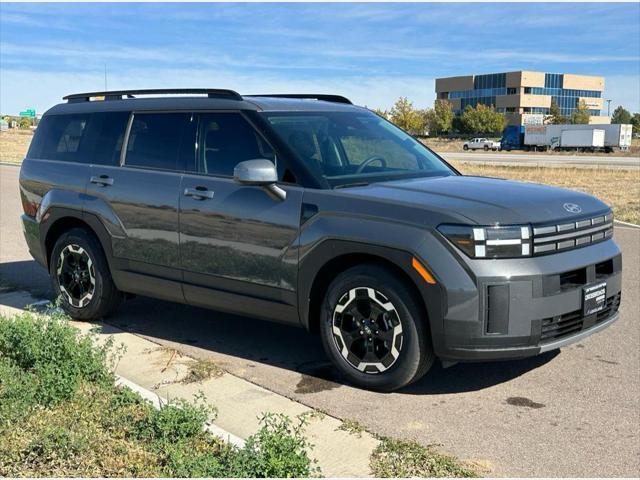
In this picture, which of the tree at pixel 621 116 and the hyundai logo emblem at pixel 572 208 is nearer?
the hyundai logo emblem at pixel 572 208

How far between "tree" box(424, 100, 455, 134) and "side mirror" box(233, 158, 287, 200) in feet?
342

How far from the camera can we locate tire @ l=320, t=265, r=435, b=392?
4.51 meters

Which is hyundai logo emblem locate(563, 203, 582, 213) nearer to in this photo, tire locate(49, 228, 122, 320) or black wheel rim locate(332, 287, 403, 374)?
black wheel rim locate(332, 287, 403, 374)

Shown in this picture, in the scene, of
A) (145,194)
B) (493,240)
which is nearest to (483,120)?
(145,194)

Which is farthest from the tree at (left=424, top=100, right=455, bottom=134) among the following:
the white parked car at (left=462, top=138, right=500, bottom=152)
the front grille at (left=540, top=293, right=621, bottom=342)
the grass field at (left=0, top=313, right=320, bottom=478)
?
the grass field at (left=0, top=313, right=320, bottom=478)

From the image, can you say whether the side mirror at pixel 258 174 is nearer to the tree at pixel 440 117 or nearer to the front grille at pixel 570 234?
the front grille at pixel 570 234

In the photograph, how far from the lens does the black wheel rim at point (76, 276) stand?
638cm

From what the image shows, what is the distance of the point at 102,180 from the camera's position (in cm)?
617

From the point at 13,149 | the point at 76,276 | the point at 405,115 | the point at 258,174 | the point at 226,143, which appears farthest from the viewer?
the point at 405,115

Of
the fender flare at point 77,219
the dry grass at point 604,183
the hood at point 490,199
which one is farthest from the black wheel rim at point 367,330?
the dry grass at point 604,183

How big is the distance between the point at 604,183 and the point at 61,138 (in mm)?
20885

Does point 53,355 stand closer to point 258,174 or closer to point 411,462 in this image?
point 258,174

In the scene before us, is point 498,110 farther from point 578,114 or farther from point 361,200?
point 361,200

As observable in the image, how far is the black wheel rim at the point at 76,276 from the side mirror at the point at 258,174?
2088 mm
